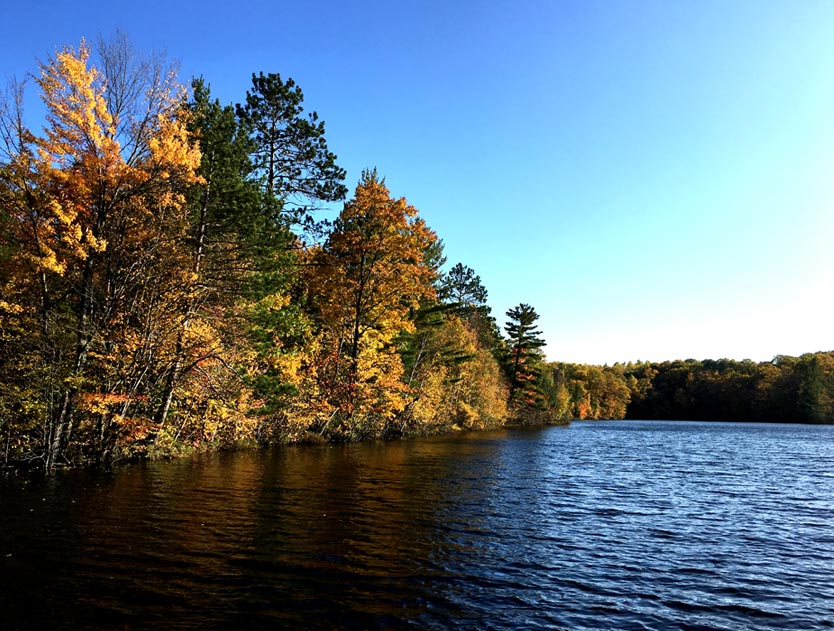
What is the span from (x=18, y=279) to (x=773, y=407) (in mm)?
153143

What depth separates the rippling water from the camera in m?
7.81

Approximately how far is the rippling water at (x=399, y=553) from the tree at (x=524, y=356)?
2502 inches

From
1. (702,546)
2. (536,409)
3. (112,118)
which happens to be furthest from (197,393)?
(536,409)

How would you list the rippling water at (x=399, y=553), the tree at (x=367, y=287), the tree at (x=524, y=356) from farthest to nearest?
the tree at (x=524, y=356) < the tree at (x=367, y=287) < the rippling water at (x=399, y=553)

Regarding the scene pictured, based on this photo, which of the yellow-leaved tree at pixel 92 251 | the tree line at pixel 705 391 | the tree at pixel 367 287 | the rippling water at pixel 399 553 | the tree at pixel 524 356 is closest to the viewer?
the rippling water at pixel 399 553

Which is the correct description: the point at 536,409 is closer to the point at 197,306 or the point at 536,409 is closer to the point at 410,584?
the point at 197,306

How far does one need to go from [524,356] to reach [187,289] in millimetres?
70201

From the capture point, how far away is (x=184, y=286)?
68.3ft

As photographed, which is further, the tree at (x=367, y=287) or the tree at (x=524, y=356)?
the tree at (x=524, y=356)

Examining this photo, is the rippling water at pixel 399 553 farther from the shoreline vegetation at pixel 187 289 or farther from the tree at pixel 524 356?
the tree at pixel 524 356

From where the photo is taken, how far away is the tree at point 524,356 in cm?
8425

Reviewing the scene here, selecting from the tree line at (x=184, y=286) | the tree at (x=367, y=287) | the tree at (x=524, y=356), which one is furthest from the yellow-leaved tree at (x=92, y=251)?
the tree at (x=524, y=356)

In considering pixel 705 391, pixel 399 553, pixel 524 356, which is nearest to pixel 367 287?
pixel 399 553

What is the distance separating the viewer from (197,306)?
22.2 metres
